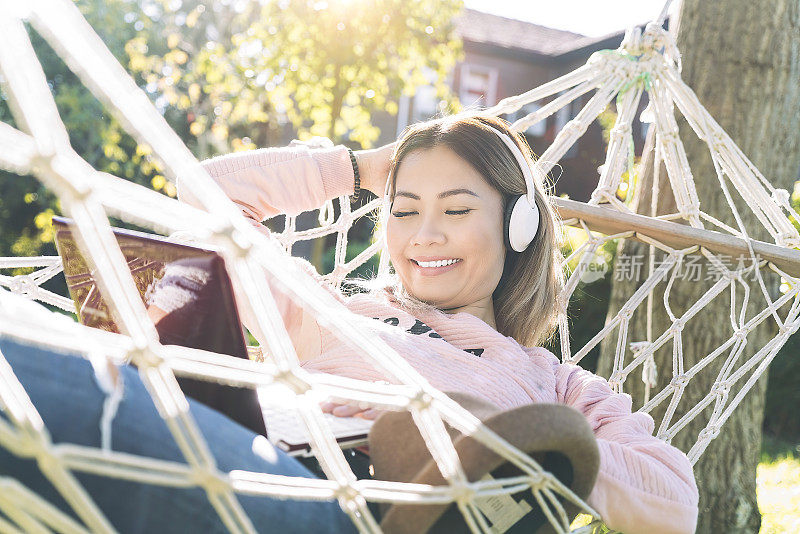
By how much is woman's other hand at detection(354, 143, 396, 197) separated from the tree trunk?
0.84 metres

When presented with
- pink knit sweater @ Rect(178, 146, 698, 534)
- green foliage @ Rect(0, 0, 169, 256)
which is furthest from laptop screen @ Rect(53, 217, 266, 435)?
green foliage @ Rect(0, 0, 169, 256)

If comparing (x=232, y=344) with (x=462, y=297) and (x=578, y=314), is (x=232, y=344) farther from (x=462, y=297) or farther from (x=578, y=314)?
(x=578, y=314)

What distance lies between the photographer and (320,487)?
2.10 feet

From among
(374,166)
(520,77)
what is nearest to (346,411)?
(374,166)

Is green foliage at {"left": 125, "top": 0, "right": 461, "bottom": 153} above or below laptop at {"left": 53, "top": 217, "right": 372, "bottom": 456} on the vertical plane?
above

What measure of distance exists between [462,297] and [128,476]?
2.92 ft

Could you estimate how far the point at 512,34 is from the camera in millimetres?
11766

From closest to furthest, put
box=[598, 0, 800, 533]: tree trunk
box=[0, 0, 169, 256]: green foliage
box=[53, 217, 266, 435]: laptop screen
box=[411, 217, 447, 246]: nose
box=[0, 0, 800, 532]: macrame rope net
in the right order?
box=[0, 0, 800, 532]: macrame rope net
box=[53, 217, 266, 435]: laptop screen
box=[411, 217, 447, 246]: nose
box=[598, 0, 800, 533]: tree trunk
box=[0, 0, 169, 256]: green foliage

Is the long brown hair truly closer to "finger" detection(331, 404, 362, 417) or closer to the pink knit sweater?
the pink knit sweater

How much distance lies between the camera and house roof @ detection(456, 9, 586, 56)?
1095 centimetres

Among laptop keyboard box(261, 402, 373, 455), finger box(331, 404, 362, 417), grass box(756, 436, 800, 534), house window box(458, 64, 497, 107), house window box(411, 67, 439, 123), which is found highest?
house window box(458, 64, 497, 107)

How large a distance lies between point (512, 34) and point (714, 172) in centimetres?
1045

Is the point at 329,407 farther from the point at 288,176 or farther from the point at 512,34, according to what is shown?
the point at 512,34

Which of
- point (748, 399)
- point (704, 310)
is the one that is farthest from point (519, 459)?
point (748, 399)
